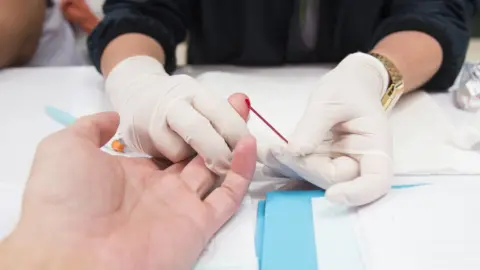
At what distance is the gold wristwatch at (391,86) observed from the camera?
689 millimetres

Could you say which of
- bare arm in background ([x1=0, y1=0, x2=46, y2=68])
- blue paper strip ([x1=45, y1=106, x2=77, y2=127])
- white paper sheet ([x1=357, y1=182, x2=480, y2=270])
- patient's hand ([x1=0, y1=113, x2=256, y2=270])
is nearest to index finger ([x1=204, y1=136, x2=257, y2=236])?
patient's hand ([x1=0, y1=113, x2=256, y2=270])

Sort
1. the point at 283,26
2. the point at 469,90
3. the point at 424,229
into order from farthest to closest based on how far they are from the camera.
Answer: the point at 283,26 < the point at 469,90 < the point at 424,229

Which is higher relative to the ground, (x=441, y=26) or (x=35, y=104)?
(x=441, y=26)

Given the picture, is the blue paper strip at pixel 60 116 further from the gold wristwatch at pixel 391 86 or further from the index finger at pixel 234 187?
the gold wristwatch at pixel 391 86

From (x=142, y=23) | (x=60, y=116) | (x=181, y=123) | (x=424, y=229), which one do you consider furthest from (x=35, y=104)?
(x=424, y=229)

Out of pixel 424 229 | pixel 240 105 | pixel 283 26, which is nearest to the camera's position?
pixel 424 229

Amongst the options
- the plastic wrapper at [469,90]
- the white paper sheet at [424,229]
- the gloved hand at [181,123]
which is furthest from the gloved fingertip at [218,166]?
the plastic wrapper at [469,90]

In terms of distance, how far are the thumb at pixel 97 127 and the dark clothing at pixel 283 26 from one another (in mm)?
287

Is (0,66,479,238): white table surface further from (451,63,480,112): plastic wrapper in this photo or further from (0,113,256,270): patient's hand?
(0,113,256,270): patient's hand

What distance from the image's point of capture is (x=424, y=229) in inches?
19.6

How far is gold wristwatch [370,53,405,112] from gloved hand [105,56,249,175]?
17cm

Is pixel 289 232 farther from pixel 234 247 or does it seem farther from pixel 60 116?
pixel 60 116

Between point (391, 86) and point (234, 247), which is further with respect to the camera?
point (391, 86)

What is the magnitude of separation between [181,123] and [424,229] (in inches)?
9.4
